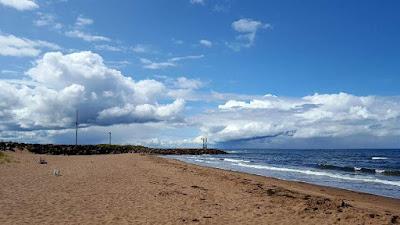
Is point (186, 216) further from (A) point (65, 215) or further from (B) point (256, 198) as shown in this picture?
(B) point (256, 198)

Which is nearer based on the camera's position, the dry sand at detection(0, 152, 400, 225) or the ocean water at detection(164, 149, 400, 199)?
the dry sand at detection(0, 152, 400, 225)

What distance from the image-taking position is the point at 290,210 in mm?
13891

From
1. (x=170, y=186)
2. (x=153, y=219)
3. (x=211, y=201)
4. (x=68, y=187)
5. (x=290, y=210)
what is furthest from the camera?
(x=170, y=186)

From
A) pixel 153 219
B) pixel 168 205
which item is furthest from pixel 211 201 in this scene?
pixel 153 219

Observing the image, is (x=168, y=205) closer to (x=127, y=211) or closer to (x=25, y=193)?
(x=127, y=211)

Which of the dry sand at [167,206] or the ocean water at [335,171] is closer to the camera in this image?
the dry sand at [167,206]

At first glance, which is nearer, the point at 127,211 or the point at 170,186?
the point at 127,211

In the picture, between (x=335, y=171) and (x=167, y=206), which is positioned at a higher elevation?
(x=167, y=206)

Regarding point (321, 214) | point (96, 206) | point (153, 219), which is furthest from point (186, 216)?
point (321, 214)

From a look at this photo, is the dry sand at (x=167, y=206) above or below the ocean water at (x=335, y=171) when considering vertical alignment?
above

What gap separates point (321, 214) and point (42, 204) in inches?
344

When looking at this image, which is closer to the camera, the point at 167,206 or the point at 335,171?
the point at 167,206

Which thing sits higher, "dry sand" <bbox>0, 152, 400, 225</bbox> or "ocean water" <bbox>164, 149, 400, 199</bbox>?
"dry sand" <bbox>0, 152, 400, 225</bbox>

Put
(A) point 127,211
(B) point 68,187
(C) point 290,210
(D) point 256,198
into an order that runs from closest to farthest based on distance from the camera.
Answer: (A) point 127,211, (C) point 290,210, (D) point 256,198, (B) point 68,187
